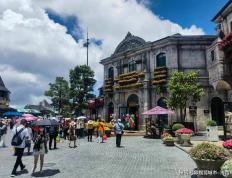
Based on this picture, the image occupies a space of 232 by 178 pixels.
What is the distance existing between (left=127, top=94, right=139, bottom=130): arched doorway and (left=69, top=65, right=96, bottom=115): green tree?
7.70m

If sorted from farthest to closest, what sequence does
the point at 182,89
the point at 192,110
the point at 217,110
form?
1. the point at 217,110
2. the point at 192,110
3. the point at 182,89

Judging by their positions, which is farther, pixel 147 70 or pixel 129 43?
pixel 129 43

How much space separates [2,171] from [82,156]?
426cm

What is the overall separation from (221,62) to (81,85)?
20.7 m

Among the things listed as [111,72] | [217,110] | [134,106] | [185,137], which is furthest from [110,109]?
[185,137]

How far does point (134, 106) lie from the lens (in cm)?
3117

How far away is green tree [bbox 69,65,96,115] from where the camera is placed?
36.8 metres

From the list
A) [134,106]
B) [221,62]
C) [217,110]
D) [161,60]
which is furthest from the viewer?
[134,106]

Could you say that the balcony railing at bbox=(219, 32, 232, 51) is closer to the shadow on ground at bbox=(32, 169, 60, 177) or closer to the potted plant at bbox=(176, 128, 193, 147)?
the potted plant at bbox=(176, 128, 193, 147)

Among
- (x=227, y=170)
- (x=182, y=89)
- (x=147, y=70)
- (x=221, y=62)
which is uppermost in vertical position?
(x=147, y=70)

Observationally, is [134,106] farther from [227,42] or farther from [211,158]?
[211,158]

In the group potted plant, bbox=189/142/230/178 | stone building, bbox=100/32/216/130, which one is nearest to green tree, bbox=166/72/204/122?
stone building, bbox=100/32/216/130

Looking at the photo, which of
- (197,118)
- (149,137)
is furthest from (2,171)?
(197,118)

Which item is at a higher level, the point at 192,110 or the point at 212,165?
the point at 192,110
